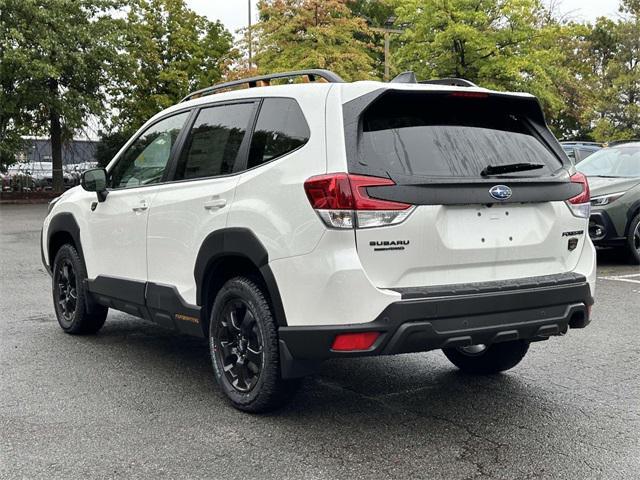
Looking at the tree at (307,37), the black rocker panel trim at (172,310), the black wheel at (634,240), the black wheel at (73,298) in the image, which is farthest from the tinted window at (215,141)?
the tree at (307,37)

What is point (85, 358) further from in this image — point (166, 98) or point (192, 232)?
point (166, 98)

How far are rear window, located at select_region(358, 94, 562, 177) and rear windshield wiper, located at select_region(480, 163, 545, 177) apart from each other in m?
0.03

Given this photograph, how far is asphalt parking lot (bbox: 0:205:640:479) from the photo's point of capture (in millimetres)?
3723

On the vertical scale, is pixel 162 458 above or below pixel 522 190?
below

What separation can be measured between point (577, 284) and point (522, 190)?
63cm

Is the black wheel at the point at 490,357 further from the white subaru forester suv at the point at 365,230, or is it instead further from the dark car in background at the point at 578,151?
the dark car in background at the point at 578,151

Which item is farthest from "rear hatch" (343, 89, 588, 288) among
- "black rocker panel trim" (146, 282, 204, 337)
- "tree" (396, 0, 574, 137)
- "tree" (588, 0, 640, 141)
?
"tree" (588, 0, 640, 141)

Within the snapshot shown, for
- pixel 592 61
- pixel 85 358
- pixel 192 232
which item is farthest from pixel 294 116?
pixel 592 61

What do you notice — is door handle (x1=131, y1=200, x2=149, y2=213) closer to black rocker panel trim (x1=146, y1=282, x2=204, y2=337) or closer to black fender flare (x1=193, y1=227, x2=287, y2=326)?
black rocker panel trim (x1=146, y1=282, x2=204, y2=337)

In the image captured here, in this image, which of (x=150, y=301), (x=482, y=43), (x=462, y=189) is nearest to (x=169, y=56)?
(x=482, y=43)

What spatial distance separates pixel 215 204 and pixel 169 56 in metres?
40.7

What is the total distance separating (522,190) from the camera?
422 cm

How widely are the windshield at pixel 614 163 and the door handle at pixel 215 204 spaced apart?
8827 mm

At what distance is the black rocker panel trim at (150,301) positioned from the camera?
4.94 meters
